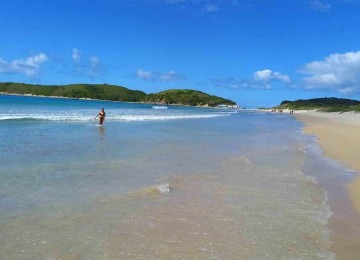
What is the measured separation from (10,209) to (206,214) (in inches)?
167

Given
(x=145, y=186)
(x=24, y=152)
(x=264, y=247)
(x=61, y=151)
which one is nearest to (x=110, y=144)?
(x=61, y=151)

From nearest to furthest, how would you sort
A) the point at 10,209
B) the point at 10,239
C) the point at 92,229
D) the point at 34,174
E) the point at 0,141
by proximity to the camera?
the point at 10,239 < the point at 92,229 < the point at 10,209 < the point at 34,174 < the point at 0,141

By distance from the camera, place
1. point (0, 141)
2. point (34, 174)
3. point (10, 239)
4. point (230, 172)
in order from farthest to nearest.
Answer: point (0, 141) → point (230, 172) → point (34, 174) → point (10, 239)

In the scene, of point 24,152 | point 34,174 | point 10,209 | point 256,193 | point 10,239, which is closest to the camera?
point 10,239

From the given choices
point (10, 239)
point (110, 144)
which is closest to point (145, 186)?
point (10, 239)

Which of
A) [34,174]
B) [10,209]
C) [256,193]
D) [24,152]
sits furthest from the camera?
[24,152]

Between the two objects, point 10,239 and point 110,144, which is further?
point 110,144

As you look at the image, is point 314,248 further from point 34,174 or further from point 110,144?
point 110,144

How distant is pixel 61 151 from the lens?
16453 millimetres

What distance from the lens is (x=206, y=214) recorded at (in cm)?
820

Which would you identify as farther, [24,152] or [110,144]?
[110,144]

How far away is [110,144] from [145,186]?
9.62 meters

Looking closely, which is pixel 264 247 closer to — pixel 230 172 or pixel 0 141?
pixel 230 172

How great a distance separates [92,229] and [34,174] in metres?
5.42
